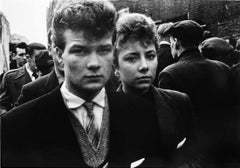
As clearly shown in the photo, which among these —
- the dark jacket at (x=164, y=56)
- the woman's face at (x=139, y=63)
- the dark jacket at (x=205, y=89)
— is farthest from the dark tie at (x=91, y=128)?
the dark jacket at (x=164, y=56)

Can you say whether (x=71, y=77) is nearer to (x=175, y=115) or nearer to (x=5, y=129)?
(x=5, y=129)

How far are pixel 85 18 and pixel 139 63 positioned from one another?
57 cm

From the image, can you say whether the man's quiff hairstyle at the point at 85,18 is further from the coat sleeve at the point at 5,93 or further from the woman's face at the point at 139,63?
the coat sleeve at the point at 5,93

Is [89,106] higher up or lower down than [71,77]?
lower down

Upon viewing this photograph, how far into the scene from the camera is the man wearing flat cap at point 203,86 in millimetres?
2201

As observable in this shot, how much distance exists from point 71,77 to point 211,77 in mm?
1257

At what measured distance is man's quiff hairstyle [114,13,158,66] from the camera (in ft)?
5.91

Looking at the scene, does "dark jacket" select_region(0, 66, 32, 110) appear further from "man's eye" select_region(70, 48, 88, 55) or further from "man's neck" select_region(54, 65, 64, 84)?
"man's eye" select_region(70, 48, 88, 55)

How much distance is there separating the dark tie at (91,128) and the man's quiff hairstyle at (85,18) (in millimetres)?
249

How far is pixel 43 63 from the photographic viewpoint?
2369 millimetres

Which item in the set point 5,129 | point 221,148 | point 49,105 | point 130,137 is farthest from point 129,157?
point 221,148

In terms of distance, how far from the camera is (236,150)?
2334 mm

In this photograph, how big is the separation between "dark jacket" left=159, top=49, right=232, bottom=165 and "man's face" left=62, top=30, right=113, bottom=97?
939mm

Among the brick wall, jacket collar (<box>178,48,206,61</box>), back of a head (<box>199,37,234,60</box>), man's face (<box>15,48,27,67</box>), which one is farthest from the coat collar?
the brick wall
